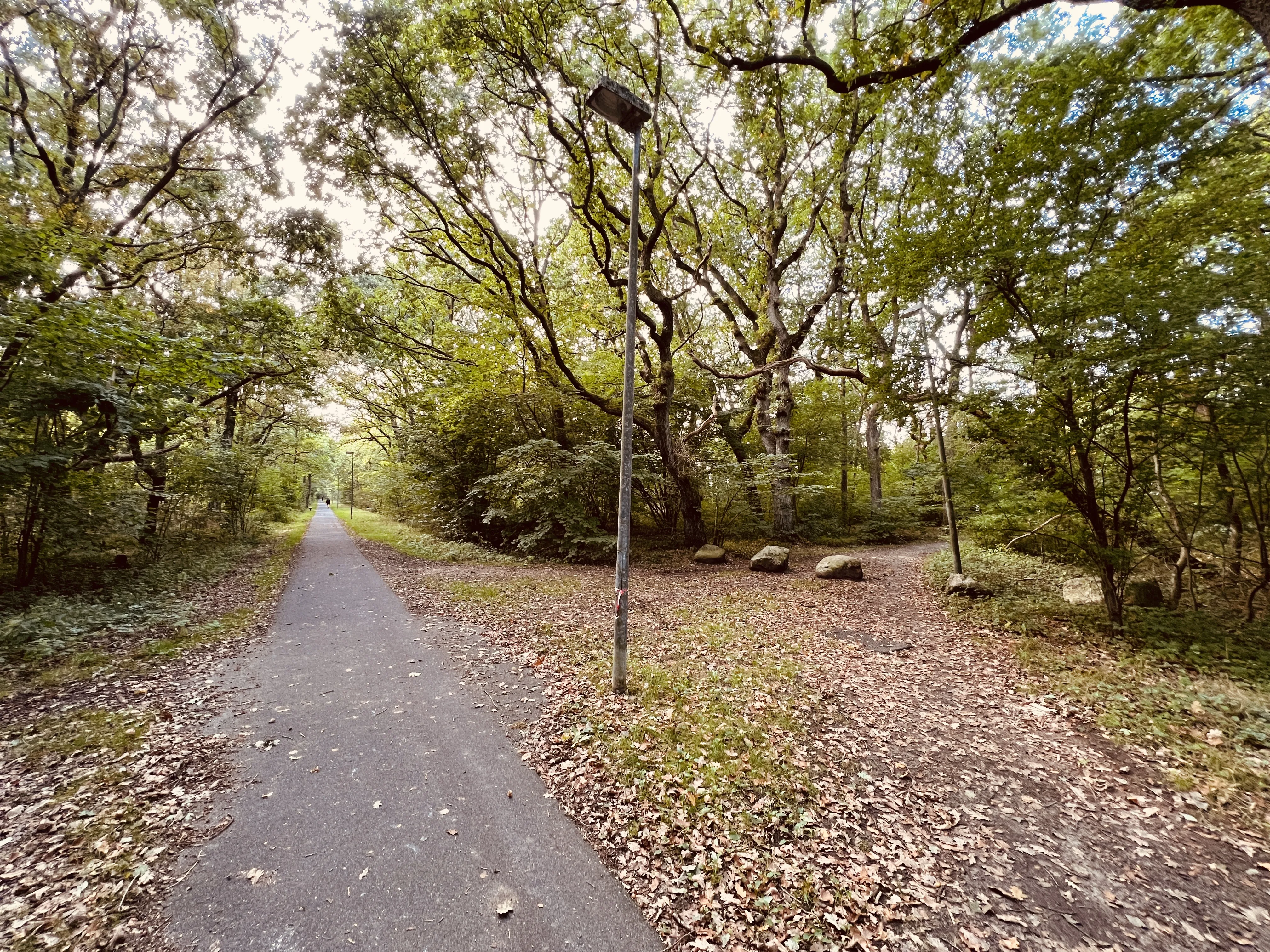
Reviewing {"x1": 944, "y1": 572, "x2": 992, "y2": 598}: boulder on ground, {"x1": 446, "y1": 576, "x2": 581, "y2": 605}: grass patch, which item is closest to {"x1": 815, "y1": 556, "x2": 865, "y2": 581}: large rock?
{"x1": 944, "y1": 572, "x2": 992, "y2": 598}: boulder on ground

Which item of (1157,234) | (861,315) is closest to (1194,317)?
(1157,234)

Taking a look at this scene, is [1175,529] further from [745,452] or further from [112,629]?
[112,629]

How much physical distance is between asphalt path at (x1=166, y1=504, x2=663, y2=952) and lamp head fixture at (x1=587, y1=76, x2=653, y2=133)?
6.15m

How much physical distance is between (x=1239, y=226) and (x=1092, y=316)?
2.19m

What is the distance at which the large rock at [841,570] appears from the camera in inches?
424

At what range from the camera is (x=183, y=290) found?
13.2m

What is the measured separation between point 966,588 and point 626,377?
818 cm

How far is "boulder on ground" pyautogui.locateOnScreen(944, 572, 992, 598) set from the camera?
28.1ft

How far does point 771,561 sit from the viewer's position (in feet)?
38.7

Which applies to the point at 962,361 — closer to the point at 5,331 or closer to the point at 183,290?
the point at 5,331

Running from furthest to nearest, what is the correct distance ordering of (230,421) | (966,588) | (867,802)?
(230,421)
(966,588)
(867,802)

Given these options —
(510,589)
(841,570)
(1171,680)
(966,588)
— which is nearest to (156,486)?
(510,589)

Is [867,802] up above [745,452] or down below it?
below

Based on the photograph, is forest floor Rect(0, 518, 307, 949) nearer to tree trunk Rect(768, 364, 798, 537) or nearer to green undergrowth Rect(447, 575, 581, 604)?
green undergrowth Rect(447, 575, 581, 604)
